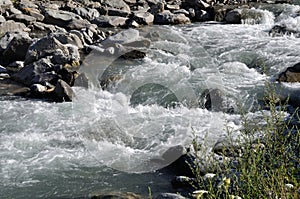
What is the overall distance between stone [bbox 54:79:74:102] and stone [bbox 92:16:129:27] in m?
6.47

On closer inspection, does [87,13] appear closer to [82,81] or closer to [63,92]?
[82,81]

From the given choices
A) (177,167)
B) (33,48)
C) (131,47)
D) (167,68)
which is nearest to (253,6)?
(131,47)

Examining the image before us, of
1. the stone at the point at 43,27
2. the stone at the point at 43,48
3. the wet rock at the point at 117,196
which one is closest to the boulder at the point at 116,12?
the stone at the point at 43,27

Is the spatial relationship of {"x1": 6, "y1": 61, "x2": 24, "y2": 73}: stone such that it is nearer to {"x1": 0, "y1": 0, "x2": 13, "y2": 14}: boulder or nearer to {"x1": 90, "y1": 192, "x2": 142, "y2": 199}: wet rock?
{"x1": 0, "y1": 0, "x2": 13, "y2": 14}: boulder

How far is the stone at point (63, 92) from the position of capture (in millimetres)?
8789

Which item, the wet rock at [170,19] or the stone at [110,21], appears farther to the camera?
the wet rock at [170,19]

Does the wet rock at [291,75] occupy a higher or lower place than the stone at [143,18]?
lower

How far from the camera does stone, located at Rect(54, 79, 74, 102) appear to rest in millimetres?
8789

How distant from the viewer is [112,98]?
353 inches

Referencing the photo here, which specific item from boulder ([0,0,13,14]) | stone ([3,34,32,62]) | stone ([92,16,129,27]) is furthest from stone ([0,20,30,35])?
stone ([92,16,129,27])

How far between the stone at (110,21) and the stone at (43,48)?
397cm

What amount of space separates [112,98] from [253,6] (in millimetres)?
10231

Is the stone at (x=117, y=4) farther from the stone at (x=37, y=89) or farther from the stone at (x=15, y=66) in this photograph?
the stone at (x=37, y=89)

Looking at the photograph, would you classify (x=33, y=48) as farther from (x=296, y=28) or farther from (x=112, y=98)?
(x=296, y=28)
